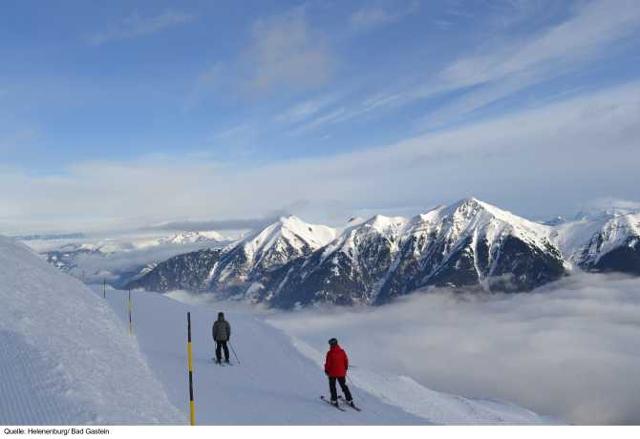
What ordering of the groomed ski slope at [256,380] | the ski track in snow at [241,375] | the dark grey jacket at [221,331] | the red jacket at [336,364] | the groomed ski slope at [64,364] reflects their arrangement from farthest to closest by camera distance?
the dark grey jacket at [221,331] → the red jacket at [336,364] → the groomed ski slope at [256,380] → the ski track in snow at [241,375] → the groomed ski slope at [64,364]

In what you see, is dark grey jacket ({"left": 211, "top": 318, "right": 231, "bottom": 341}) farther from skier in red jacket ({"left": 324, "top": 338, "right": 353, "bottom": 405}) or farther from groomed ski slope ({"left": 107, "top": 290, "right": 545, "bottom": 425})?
skier in red jacket ({"left": 324, "top": 338, "right": 353, "bottom": 405})

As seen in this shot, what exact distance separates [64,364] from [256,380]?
37.9ft

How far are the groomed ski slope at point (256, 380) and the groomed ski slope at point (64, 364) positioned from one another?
225 cm

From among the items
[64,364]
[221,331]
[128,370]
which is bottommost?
[221,331]

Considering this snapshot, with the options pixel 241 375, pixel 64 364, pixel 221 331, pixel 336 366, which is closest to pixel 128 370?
pixel 64 364

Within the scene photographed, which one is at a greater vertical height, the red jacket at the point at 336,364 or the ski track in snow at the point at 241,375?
the red jacket at the point at 336,364

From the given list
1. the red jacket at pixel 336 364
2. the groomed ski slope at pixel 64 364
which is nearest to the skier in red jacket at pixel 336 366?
the red jacket at pixel 336 364

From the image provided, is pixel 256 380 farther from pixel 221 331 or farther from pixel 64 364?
pixel 64 364

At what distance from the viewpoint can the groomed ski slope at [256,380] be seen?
1873 centimetres

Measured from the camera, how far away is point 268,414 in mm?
18203

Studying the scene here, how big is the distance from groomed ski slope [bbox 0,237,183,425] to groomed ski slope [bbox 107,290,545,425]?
7.37ft

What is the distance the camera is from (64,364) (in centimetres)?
1376

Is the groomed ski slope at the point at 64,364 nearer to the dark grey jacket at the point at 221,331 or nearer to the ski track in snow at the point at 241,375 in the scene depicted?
the ski track in snow at the point at 241,375
